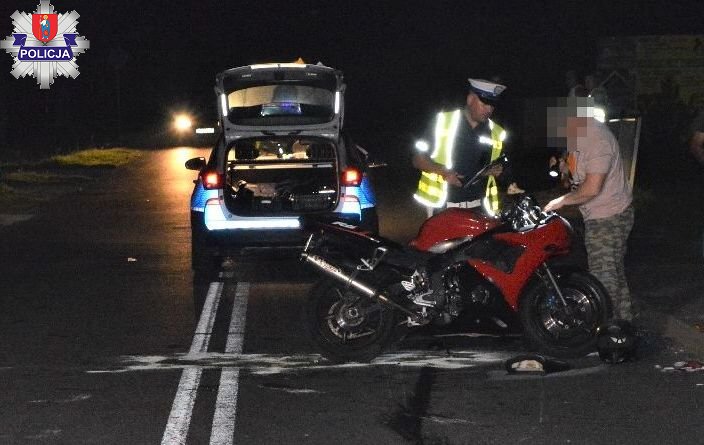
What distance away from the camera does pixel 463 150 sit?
966 cm

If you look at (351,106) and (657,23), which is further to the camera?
(351,106)

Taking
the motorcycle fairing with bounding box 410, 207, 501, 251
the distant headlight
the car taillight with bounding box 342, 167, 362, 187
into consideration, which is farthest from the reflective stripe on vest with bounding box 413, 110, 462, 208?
the distant headlight

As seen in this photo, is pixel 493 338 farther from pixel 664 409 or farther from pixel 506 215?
pixel 664 409

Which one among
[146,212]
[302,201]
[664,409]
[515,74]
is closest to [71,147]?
[515,74]

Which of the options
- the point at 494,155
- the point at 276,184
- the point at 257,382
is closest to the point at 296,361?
the point at 257,382

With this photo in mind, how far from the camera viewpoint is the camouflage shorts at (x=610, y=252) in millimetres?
8938

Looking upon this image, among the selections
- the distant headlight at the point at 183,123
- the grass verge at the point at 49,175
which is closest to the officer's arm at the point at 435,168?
the grass verge at the point at 49,175

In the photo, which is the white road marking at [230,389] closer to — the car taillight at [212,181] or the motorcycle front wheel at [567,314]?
the car taillight at [212,181]

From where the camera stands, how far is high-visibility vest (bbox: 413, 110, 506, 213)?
9.62 m

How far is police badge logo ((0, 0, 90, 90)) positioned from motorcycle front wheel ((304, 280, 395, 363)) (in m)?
31.1

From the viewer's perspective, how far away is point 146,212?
1961 cm

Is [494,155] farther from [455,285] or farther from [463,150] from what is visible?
[455,285]

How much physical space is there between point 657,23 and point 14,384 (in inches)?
953

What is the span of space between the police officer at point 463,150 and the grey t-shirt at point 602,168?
79 centimetres
